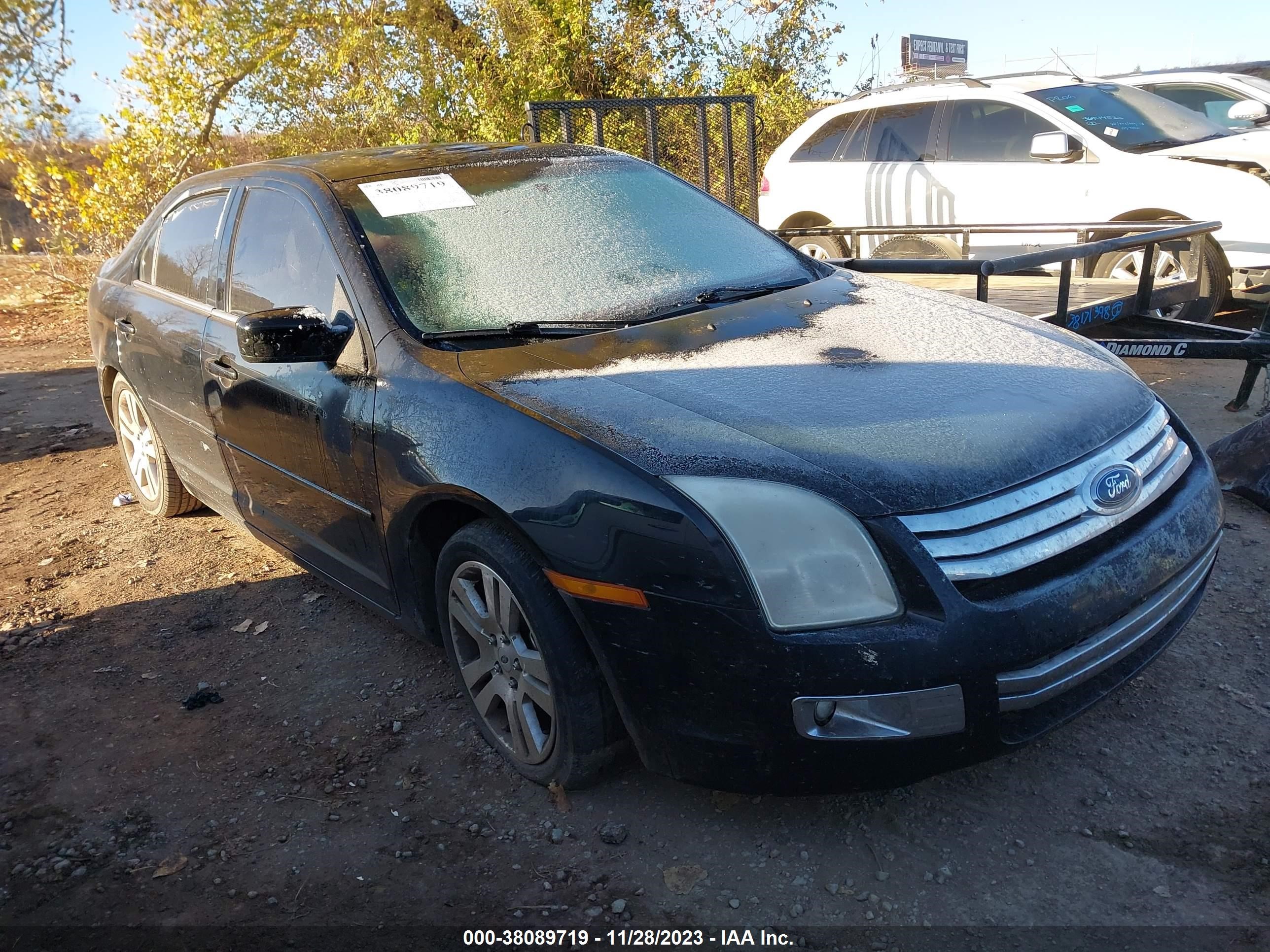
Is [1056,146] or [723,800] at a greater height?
[1056,146]

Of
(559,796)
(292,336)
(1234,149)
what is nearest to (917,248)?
(1234,149)

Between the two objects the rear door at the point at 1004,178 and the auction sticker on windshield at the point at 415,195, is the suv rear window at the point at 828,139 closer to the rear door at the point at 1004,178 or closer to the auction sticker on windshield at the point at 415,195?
the rear door at the point at 1004,178

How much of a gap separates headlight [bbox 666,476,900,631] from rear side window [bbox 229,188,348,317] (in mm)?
1593

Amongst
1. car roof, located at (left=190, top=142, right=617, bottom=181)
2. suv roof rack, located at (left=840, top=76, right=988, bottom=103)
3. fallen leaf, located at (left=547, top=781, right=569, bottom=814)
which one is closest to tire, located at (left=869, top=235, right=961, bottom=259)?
suv roof rack, located at (left=840, top=76, right=988, bottom=103)

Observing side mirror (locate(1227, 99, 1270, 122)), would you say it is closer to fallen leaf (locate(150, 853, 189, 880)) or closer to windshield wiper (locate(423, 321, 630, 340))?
windshield wiper (locate(423, 321, 630, 340))

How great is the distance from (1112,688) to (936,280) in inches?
191

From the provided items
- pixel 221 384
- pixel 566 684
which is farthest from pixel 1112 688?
pixel 221 384

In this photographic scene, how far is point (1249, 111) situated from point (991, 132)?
2183 mm

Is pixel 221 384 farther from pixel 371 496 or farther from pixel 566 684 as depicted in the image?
pixel 566 684

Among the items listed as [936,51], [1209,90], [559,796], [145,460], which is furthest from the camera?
[936,51]

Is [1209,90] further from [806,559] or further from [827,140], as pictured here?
[806,559]

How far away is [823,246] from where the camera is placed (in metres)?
8.41

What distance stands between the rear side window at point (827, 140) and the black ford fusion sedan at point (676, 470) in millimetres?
5607

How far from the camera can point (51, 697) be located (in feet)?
11.7
